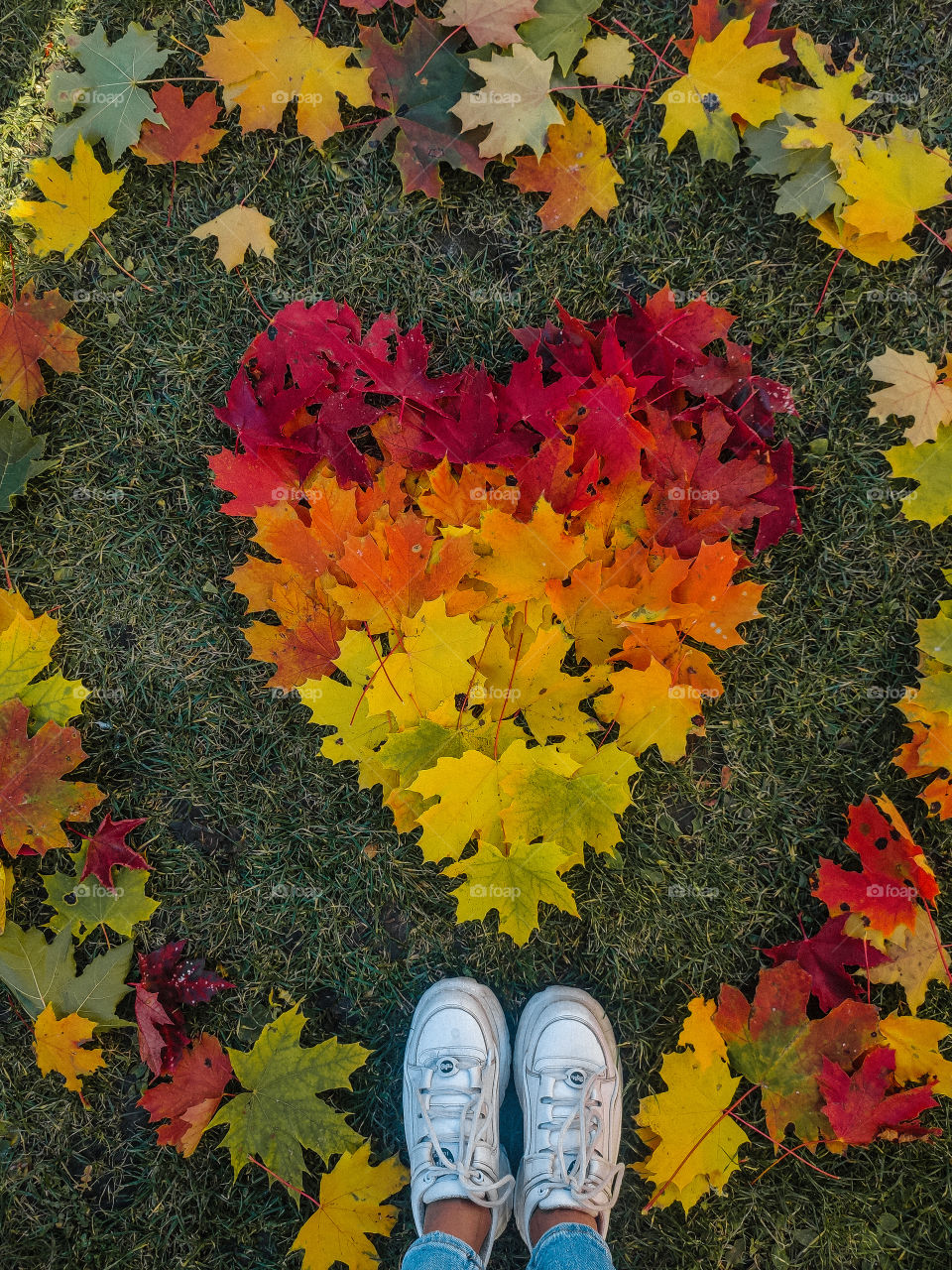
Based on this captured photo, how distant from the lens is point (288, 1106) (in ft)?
6.28

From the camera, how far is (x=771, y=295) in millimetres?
2070

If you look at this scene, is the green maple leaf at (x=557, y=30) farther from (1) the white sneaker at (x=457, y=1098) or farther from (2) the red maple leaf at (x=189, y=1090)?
(2) the red maple leaf at (x=189, y=1090)

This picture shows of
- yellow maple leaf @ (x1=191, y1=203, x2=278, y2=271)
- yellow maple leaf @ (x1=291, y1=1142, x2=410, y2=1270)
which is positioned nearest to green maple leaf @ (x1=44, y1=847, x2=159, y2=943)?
yellow maple leaf @ (x1=291, y1=1142, x2=410, y2=1270)

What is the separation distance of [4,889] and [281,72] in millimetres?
2281

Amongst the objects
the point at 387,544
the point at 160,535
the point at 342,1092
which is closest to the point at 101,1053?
the point at 342,1092

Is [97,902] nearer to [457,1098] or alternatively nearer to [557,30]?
[457,1098]

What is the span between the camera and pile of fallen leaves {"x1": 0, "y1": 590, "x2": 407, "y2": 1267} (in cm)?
192

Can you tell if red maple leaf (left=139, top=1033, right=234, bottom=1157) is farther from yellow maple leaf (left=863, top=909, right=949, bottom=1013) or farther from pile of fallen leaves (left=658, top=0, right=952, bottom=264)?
pile of fallen leaves (left=658, top=0, right=952, bottom=264)

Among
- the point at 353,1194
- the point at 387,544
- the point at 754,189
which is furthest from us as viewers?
the point at 754,189

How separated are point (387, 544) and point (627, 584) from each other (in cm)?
58

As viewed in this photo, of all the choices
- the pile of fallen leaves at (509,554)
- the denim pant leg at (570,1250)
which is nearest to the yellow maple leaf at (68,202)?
the pile of fallen leaves at (509,554)

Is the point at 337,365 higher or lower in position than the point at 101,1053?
higher

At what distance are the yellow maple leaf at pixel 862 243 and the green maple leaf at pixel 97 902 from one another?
2.49 metres

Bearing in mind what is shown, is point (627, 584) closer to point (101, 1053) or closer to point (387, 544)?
point (387, 544)
